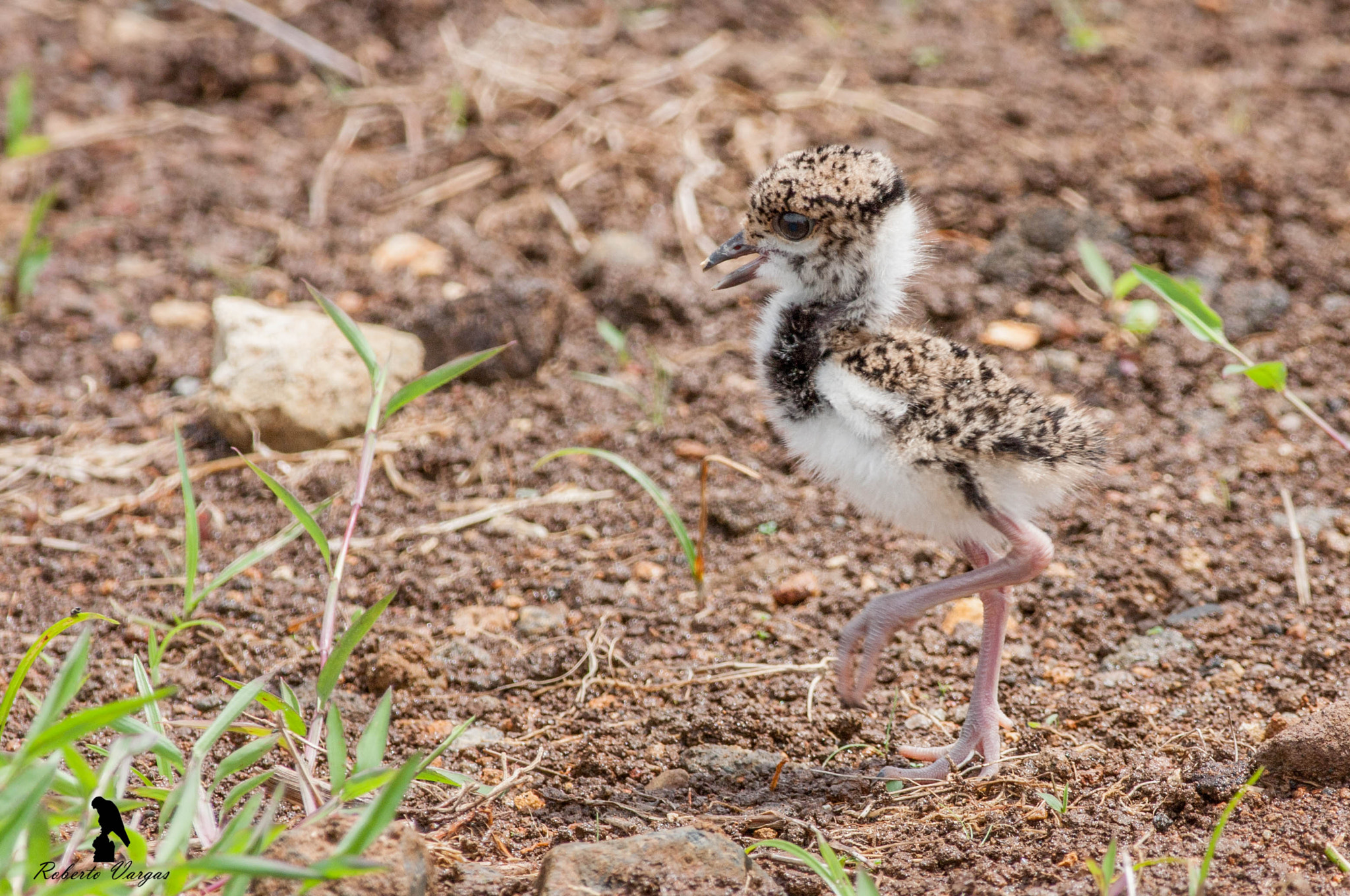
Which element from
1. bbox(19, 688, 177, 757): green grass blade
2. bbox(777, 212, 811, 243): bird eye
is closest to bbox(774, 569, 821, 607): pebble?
bbox(777, 212, 811, 243): bird eye

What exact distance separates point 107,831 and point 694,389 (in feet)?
8.47

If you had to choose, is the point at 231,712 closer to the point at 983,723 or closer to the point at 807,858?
the point at 807,858

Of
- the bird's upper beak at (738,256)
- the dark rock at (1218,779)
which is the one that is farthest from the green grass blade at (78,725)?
the dark rock at (1218,779)

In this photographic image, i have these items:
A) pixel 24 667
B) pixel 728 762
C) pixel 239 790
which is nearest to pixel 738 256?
pixel 728 762

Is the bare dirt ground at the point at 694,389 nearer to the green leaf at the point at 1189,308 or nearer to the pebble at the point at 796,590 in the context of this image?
the pebble at the point at 796,590

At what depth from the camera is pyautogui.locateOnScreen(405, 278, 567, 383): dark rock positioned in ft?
14.2

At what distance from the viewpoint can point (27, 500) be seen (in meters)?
3.81

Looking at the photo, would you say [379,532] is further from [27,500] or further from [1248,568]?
[1248,568]

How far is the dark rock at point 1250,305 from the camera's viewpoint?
14.4ft

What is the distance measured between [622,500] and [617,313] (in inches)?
40.2

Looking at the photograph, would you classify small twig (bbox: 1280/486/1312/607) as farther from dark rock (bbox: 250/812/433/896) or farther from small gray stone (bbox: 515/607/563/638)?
dark rock (bbox: 250/812/433/896)

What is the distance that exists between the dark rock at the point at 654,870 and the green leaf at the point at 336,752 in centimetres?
41

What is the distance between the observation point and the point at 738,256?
126 inches

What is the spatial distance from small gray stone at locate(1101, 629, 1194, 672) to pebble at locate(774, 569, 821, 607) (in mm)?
791
